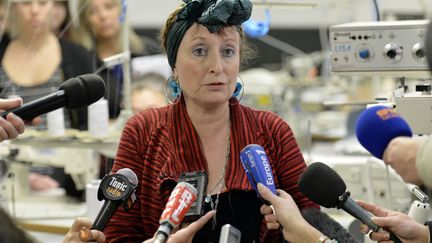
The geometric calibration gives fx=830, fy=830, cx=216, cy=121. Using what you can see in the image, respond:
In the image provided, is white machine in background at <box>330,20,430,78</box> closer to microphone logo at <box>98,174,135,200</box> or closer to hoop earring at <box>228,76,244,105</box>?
hoop earring at <box>228,76,244,105</box>

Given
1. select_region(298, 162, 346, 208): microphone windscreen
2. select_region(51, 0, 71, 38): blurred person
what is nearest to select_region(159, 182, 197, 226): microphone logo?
select_region(298, 162, 346, 208): microphone windscreen

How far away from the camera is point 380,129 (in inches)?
60.0

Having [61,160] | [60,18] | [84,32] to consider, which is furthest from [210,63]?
[84,32]

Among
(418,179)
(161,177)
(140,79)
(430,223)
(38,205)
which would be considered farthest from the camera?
(140,79)

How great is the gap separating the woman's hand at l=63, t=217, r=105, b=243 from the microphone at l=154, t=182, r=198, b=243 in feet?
0.60

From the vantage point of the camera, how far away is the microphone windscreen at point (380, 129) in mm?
1512

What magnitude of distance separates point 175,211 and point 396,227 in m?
0.43

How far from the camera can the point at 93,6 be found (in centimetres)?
374

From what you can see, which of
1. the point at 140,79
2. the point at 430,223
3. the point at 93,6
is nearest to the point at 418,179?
the point at 430,223

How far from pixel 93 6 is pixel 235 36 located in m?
2.03

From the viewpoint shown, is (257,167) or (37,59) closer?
(257,167)

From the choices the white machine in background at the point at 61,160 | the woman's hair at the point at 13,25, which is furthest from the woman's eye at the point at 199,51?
the woman's hair at the point at 13,25

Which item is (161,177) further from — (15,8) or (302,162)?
(15,8)

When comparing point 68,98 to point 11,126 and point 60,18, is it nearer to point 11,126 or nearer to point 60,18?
point 11,126
